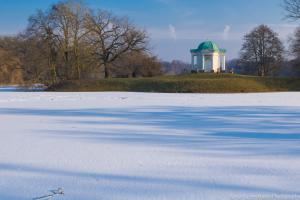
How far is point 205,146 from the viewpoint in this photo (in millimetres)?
6098

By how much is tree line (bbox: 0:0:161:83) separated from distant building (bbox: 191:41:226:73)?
6.21 metres

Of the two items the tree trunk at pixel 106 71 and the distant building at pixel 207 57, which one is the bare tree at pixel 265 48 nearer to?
the distant building at pixel 207 57

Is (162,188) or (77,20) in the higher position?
(77,20)

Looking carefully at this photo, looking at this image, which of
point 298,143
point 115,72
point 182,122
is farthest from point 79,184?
point 115,72

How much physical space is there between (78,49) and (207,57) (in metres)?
11.8

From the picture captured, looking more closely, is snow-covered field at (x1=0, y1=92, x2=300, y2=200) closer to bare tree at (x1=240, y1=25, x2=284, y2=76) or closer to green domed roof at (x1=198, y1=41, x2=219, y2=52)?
green domed roof at (x1=198, y1=41, x2=219, y2=52)

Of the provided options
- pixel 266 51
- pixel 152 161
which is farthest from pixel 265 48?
pixel 152 161

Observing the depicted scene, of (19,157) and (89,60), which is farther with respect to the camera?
(89,60)

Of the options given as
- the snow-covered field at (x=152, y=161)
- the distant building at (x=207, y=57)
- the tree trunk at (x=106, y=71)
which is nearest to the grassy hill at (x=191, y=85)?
the distant building at (x=207, y=57)

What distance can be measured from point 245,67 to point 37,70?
27.2 m

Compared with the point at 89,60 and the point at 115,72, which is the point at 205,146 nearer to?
the point at 89,60

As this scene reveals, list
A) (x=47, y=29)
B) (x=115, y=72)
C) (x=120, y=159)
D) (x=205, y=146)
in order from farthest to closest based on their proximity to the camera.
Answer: (x=115, y=72), (x=47, y=29), (x=205, y=146), (x=120, y=159)

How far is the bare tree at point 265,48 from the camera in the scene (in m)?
49.4

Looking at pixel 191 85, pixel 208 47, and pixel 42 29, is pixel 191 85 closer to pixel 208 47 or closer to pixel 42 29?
pixel 208 47
